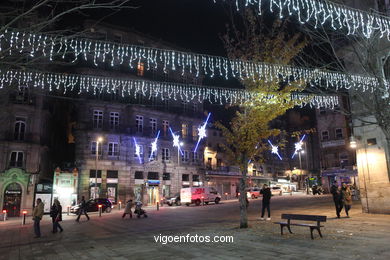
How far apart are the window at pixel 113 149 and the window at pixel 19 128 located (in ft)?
32.8

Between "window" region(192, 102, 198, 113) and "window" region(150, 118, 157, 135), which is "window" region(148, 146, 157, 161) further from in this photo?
"window" region(192, 102, 198, 113)

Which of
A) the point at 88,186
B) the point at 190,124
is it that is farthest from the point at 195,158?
the point at 88,186

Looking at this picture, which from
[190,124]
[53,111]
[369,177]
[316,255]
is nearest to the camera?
[316,255]

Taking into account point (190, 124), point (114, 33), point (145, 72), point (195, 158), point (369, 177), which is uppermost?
point (114, 33)

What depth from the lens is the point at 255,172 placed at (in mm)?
63031

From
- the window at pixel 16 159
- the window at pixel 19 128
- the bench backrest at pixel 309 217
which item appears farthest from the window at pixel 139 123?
the bench backrest at pixel 309 217

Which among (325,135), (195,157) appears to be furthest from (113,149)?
(325,135)

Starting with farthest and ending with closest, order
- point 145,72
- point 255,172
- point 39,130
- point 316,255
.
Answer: point 255,172 → point 145,72 → point 39,130 → point 316,255

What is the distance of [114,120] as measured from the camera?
39312 millimetres

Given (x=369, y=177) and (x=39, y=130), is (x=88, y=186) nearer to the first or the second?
(x=39, y=130)

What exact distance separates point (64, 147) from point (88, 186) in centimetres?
887

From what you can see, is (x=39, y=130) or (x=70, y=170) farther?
(x=70, y=170)

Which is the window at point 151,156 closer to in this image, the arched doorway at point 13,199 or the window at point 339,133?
the arched doorway at point 13,199

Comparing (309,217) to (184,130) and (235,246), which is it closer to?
(235,246)
